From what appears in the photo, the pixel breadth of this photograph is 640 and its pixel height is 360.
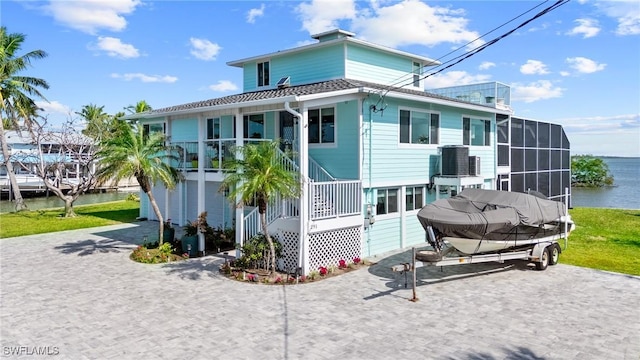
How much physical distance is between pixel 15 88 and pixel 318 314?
93.0 ft

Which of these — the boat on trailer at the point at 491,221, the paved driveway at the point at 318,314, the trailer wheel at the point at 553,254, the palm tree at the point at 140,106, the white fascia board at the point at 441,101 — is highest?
the palm tree at the point at 140,106

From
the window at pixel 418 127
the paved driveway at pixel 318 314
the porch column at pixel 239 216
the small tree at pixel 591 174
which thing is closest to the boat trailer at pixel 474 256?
the paved driveway at pixel 318 314

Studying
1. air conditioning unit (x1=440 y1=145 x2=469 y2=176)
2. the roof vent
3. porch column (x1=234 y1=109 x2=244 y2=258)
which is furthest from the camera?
the roof vent

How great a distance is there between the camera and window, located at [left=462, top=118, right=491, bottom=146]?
17531mm

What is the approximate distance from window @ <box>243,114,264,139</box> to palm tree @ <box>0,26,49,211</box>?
17.2m

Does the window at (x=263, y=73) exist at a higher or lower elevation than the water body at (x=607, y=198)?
higher

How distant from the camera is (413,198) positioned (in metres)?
15.2

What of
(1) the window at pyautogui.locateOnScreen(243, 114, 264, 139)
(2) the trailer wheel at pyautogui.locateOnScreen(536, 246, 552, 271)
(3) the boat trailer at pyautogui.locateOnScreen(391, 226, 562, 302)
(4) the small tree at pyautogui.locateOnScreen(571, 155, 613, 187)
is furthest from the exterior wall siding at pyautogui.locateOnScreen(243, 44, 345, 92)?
(4) the small tree at pyautogui.locateOnScreen(571, 155, 613, 187)

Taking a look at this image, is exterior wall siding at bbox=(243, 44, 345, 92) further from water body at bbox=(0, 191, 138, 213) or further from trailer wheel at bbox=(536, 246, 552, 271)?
water body at bbox=(0, 191, 138, 213)

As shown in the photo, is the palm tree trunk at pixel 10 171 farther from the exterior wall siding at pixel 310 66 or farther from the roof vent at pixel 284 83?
the roof vent at pixel 284 83

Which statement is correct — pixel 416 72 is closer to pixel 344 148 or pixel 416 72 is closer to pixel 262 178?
pixel 344 148

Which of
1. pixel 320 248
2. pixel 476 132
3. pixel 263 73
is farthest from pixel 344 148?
pixel 476 132

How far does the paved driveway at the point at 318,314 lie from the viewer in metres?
6.92

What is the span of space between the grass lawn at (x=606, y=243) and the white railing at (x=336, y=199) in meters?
6.60
